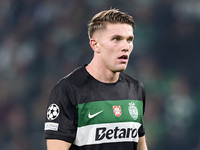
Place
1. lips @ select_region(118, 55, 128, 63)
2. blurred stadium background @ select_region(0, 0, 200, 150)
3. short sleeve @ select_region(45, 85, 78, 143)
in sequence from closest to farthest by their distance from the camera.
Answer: short sleeve @ select_region(45, 85, 78, 143) → lips @ select_region(118, 55, 128, 63) → blurred stadium background @ select_region(0, 0, 200, 150)

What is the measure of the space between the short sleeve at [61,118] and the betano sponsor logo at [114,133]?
181 mm

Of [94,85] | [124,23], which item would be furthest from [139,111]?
[124,23]

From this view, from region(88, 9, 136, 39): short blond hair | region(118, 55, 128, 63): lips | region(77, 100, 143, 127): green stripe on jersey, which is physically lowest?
region(77, 100, 143, 127): green stripe on jersey

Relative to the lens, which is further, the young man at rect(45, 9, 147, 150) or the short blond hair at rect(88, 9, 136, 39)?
the short blond hair at rect(88, 9, 136, 39)

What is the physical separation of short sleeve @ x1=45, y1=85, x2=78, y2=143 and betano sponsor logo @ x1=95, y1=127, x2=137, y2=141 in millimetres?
181

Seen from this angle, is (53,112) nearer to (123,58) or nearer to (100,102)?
(100,102)

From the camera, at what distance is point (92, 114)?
8.84 feet

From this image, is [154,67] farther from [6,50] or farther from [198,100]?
[6,50]

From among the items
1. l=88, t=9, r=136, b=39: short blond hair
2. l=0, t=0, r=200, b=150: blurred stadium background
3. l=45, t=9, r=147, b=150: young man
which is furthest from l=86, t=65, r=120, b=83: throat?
l=0, t=0, r=200, b=150: blurred stadium background

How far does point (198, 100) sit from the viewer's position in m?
6.55

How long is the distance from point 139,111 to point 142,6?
4.29 m

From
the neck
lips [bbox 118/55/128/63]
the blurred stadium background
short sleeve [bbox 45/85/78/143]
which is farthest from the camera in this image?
the blurred stadium background

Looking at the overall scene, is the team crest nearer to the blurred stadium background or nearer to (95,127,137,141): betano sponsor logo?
(95,127,137,141): betano sponsor logo

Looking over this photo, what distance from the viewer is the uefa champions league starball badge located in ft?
8.68
